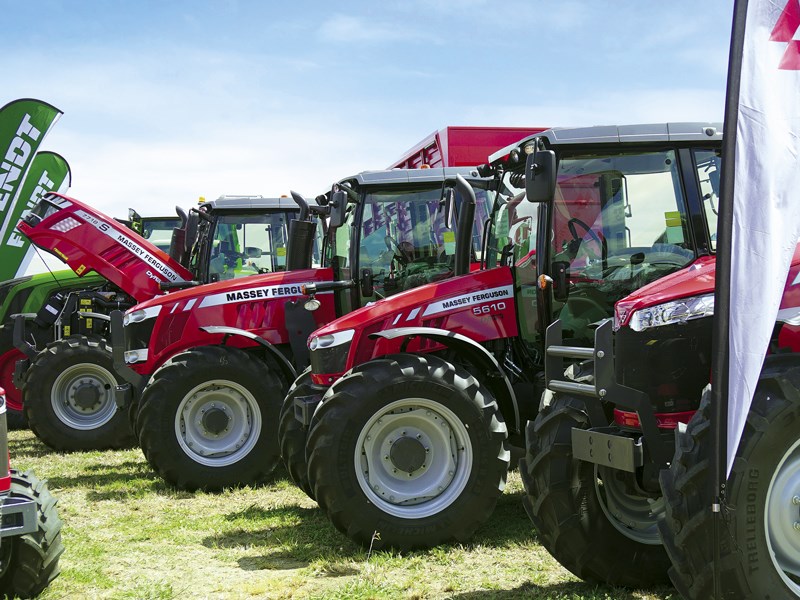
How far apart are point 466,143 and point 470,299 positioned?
4.60 m

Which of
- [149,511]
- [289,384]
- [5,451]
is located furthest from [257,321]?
[5,451]

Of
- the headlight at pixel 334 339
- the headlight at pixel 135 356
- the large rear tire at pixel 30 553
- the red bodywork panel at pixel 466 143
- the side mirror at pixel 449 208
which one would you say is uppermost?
the red bodywork panel at pixel 466 143

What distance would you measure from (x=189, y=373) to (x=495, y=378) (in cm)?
276

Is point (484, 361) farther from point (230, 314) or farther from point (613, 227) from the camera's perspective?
point (230, 314)

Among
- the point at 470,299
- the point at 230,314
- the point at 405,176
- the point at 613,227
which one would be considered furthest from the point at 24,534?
the point at 405,176

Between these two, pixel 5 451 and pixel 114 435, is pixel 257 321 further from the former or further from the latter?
pixel 5 451

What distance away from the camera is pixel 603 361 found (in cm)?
394

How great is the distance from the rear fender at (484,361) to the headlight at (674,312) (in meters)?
1.70

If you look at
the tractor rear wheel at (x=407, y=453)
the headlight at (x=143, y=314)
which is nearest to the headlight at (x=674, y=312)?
the tractor rear wheel at (x=407, y=453)

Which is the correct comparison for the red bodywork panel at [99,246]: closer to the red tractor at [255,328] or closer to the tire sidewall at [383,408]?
the red tractor at [255,328]

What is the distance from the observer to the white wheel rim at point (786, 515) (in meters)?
3.36

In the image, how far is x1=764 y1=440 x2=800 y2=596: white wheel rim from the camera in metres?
3.36

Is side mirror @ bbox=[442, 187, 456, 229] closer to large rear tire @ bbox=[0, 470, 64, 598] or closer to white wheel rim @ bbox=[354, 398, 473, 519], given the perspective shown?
white wheel rim @ bbox=[354, 398, 473, 519]

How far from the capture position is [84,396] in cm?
966
